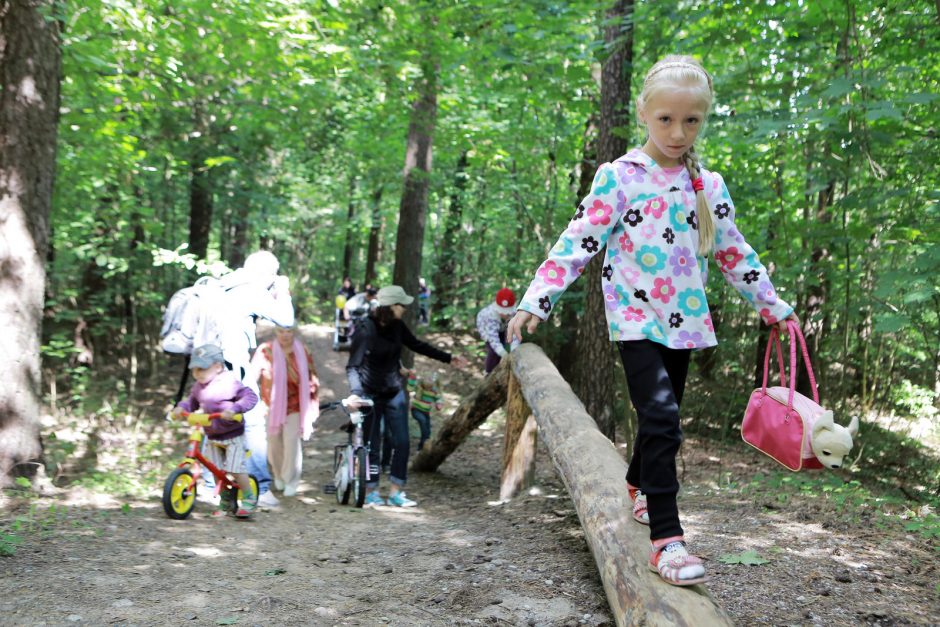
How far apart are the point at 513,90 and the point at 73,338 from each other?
32.7 feet

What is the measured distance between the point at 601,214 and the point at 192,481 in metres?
4.95

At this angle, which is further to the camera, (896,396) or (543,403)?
(896,396)

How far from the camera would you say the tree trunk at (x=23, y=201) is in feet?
20.7

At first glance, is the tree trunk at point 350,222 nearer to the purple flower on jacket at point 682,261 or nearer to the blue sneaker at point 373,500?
the blue sneaker at point 373,500

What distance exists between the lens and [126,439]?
11.0 m

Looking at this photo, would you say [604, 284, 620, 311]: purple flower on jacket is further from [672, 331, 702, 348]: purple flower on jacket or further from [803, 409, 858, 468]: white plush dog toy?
[803, 409, 858, 468]: white plush dog toy

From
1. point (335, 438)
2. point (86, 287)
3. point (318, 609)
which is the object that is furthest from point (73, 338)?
point (318, 609)

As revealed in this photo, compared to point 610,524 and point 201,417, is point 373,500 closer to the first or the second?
point 201,417

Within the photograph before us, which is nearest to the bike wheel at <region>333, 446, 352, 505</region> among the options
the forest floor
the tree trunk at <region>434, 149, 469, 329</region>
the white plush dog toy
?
the forest floor

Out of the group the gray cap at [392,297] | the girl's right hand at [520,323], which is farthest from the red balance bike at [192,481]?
the girl's right hand at [520,323]

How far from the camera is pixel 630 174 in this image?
3.09m

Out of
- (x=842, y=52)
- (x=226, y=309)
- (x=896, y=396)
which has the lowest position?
(x=896, y=396)

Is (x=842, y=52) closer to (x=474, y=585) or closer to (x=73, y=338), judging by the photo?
(x=474, y=585)

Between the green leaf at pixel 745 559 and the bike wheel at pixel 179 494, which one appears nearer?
the green leaf at pixel 745 559
